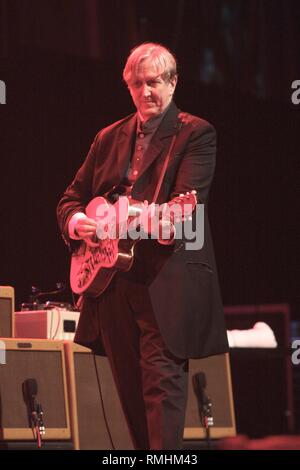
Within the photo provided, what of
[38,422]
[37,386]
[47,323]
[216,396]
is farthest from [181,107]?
[38,422]

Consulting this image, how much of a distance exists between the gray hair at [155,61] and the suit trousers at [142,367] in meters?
0.73

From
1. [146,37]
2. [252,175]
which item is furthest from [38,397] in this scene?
[252,175]

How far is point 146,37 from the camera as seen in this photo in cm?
726

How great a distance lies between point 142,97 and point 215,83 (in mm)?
4739

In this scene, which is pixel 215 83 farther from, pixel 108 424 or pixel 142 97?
pixel 142 97

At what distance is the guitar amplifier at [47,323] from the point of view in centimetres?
523

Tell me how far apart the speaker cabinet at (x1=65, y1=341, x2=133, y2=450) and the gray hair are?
1.87 m

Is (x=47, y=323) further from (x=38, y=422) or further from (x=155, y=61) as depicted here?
(x=155, y=61)

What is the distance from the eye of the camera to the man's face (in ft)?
10.6

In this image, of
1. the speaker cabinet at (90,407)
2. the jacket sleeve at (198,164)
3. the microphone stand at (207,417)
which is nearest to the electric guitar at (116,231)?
the jacket sleeve at (198,164)

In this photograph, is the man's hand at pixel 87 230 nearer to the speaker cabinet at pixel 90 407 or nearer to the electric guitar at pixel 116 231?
the electric guitar at pixel 116 231

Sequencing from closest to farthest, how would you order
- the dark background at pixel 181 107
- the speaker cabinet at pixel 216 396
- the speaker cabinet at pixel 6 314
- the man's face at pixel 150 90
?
the man's face at pixel 150 90, the speaker cabinet at pixel 6 314, the speaker cabinet at pixel 216 396, the dark background at pixel 181 107

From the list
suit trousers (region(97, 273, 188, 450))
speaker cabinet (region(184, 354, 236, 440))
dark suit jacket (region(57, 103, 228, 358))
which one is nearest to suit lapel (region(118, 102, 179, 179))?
dark suit jacket (region(57, 103, 228, 358))

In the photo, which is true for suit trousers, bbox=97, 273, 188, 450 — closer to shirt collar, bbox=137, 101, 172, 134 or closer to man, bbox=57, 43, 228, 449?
man, bbox=57, 43, 228, 449
